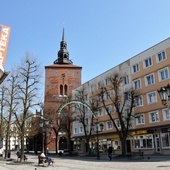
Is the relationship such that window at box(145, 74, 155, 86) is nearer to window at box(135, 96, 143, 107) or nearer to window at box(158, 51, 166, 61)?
window at box(135, 96, 143, 107)

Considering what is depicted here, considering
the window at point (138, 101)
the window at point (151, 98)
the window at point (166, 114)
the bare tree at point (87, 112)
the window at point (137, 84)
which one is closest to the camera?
the window at point (166, 114)

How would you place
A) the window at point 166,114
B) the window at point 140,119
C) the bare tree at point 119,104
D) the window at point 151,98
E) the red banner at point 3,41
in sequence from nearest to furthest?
the red banner at point 3,41 < the bare tree at point 119,104 < the window at point 166,114 < the window at point 151,98 < the window at point 140,119

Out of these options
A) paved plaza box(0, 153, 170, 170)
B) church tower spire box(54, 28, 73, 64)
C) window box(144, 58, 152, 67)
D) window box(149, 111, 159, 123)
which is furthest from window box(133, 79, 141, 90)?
church tower spire box(54, 28, 73, 64)

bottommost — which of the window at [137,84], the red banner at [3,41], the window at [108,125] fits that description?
the window at [108,125]

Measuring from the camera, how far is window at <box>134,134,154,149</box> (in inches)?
1451

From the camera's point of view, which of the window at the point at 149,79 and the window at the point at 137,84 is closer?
the window at the point at 149,79

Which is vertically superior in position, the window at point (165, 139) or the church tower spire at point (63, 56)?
the church tower spire at point (63, 56)

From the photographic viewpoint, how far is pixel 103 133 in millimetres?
46844

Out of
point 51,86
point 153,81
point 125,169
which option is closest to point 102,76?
point 153,81

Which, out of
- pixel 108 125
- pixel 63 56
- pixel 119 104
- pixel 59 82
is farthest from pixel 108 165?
pixel 63 56

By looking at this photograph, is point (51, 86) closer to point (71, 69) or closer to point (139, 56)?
point (71, 69)

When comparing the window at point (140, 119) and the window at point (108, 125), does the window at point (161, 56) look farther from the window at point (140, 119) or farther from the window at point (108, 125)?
the window at point (108, 125)

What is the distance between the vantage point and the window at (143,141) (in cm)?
3686

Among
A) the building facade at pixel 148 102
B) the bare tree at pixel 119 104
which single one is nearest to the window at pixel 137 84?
the building facade at pixel 148 102
